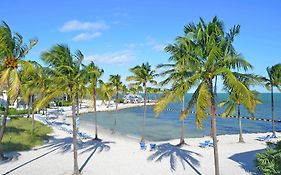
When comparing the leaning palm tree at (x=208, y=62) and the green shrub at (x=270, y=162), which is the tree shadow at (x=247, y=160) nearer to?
the green shrub at (x=270, y=162)

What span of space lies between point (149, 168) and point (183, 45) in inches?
336

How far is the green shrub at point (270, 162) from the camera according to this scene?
46.5ft

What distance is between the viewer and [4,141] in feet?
82.6

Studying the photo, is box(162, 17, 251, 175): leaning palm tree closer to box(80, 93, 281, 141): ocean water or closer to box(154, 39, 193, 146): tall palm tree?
box(154, 39, 193, 146): tall palm tree

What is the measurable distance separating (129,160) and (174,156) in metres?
3.20

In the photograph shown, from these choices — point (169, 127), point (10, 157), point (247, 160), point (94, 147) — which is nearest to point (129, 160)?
point (94, 147)

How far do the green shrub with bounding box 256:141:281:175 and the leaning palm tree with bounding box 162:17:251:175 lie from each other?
108 inches

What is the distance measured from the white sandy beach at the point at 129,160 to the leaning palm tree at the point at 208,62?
5828mm

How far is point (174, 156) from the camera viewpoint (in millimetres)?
21969

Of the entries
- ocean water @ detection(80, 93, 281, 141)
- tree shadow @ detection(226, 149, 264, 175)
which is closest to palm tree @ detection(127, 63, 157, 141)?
ocean water @ detection(80, 93, 281, 141)

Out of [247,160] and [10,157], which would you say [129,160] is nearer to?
[247,160]

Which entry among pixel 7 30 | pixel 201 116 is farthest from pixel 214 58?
pixel 7 30

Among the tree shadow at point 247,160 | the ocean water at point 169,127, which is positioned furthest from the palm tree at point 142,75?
the tree shadow at point 247,160

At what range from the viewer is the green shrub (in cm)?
1416
